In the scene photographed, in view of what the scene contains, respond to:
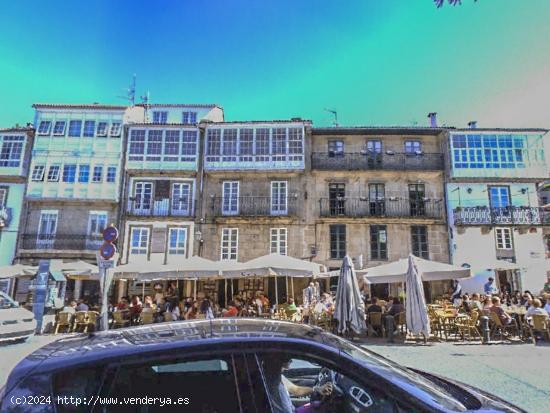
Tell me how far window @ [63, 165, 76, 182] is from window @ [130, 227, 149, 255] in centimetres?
566

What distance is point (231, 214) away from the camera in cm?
2509

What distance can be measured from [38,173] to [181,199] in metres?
9.93

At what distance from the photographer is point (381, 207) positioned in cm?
2523

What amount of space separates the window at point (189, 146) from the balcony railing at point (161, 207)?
2.90m

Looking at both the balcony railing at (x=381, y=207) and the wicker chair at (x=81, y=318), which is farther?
the balcony railing at (x=381, y=207)

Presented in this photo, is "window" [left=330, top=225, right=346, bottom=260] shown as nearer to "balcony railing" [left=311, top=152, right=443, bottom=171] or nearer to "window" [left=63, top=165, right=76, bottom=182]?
"balcony railing" [left=311, top=152, right=443, bottom=171]

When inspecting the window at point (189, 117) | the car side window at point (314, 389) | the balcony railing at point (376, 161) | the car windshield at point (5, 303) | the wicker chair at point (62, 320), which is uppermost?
the window at point (189, 117)

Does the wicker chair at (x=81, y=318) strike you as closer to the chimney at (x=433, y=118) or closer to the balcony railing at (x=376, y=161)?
the balcony railing at (x=376, y=161)

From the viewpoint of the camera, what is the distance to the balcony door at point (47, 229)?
24734mm

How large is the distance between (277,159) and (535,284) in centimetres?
1823

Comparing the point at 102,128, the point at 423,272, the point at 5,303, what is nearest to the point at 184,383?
the point at 423,272

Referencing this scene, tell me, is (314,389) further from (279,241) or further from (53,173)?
(53,173)

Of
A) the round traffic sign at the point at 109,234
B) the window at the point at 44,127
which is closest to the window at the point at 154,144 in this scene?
the window at the point at 44,127

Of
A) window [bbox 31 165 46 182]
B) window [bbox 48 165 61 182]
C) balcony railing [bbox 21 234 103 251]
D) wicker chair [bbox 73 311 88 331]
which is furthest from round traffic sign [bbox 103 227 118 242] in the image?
window [bbox 31 165 46 182]
